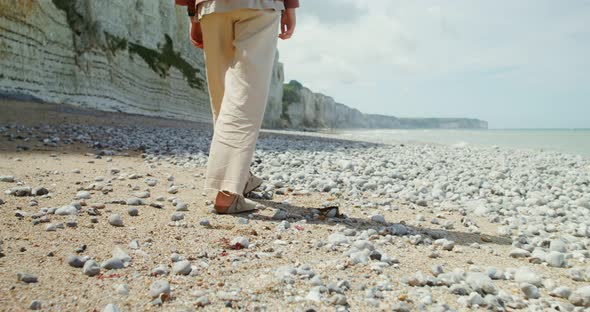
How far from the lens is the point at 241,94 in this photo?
3078 mm

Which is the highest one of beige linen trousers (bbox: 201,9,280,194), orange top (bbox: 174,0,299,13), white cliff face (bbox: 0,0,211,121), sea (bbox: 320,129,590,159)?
white cliff face (bbox: 0,0,211,121)

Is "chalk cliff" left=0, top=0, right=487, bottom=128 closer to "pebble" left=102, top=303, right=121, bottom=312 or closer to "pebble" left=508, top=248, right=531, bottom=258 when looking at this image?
"pebble" left=102, top=303, right=121, bottom=312

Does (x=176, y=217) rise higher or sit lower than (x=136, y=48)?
lower

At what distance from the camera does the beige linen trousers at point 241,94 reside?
3.03 m

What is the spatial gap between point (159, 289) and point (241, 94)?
1635mm

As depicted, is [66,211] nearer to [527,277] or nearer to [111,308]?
[111,308]

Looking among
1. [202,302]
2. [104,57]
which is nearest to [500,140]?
[104,57]

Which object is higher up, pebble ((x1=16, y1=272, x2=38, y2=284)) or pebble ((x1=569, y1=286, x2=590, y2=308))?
pebble ((x1=16, y1=272, x2=38, y2=284))

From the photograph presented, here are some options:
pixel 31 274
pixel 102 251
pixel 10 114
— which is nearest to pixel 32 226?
pixel 102 251

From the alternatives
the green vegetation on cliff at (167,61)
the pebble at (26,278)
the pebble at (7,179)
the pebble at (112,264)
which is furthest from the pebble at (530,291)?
the green vegetation on cliff at (167,61)

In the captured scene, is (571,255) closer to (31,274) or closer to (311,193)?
(311,193)

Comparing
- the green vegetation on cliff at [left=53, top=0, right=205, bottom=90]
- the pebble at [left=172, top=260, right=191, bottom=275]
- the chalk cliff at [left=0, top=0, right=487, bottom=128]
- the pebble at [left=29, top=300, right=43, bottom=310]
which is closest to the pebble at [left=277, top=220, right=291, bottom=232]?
the pebble at [left=172, top=260, right=191, bottom=275]

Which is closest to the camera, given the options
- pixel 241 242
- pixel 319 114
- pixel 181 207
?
pixel 241 242

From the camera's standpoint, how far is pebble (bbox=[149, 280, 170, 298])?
175 centimetres
